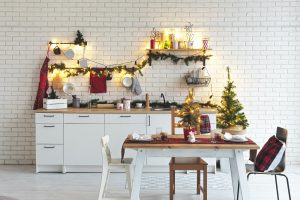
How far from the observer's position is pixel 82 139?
6898 millimetres

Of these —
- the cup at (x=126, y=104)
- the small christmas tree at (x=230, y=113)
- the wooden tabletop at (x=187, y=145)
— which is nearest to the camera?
the wooden tabletop at (x=187, y=145)

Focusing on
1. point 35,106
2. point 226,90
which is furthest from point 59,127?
point 226,90

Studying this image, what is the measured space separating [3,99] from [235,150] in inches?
181

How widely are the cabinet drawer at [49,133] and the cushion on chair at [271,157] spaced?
3.36 metres

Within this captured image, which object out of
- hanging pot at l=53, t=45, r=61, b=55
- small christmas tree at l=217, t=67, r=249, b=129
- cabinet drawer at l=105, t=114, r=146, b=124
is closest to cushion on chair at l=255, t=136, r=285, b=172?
small christmas tree at l=217, t=67, r=249, b=129

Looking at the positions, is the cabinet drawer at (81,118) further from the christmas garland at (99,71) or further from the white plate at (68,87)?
the christmas garland at (99,71)

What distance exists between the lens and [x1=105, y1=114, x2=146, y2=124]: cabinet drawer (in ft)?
22.6

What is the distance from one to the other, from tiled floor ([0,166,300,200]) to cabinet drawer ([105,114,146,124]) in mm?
864

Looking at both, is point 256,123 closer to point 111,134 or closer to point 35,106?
point 111,134

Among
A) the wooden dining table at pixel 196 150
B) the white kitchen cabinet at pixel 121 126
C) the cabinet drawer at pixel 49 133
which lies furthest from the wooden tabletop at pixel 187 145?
the cabinet drawer at pixel 49 133

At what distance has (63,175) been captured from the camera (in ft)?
22.3

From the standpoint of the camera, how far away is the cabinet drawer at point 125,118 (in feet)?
22.6

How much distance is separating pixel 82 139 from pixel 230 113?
2504mm

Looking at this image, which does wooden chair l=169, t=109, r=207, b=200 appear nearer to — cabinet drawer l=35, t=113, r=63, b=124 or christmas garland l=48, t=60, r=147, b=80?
cabinet drawer l=35, t=113, r=63, b=124
